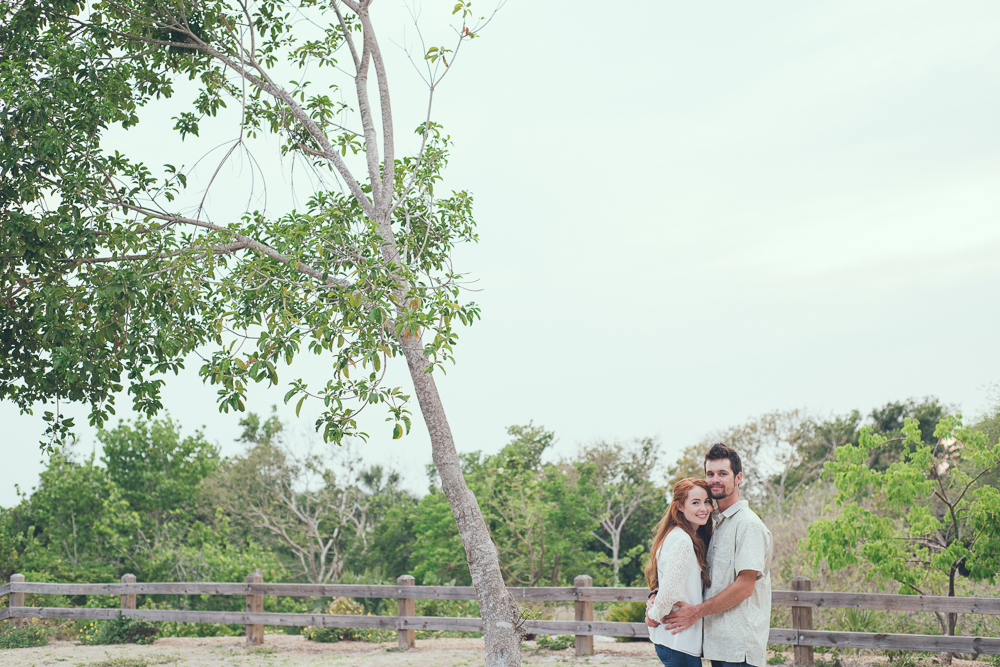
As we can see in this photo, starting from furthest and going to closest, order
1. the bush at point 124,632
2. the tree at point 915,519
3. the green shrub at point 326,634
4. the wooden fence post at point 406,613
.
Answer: the bush at point 124,632 → the green shrub at point 326,634 → the wooden fence post at point 406,613 → the tree at point 915,519

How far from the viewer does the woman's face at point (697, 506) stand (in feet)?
12.3

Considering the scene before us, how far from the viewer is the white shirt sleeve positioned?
A: 360 centimetres

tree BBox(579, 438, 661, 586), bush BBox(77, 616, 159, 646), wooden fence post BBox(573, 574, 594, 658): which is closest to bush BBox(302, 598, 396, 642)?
bush BBox(77, 616, 159, 646)

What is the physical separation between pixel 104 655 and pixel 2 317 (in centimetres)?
546

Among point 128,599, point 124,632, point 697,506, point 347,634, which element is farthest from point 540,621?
point 128,599

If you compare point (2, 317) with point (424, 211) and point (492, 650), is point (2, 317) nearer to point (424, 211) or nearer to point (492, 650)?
point (424, 211)

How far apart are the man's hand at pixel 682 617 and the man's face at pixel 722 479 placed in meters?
0.54

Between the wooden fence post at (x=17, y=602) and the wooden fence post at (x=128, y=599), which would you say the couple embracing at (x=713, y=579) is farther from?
the wooden fence post at (x=17, y=602)

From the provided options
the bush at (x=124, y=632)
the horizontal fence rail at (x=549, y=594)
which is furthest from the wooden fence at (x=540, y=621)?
the bush at (x=124, y=632)

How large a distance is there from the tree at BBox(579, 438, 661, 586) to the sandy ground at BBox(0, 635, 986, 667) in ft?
34.9

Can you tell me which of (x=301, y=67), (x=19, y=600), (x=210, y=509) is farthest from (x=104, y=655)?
(x=210, y=509)

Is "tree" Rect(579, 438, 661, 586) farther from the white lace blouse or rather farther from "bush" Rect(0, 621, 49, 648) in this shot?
the white lace blouse

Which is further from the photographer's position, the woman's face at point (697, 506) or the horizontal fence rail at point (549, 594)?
the horizontal fence rail at point (549, 594)

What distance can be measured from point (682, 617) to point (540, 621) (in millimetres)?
6484
